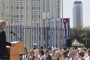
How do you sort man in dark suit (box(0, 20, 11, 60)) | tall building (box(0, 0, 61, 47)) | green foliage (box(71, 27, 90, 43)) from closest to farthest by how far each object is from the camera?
1. man in dark suit (box(0, 20, 11, 60))
2. tall building (box(0, 0, 61, 47))
3. green foliage (box(71, 27, 90, 43))

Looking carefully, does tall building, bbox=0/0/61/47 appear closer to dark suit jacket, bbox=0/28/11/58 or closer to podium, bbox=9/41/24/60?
dark suit jacket, bbox=0/28/11/58

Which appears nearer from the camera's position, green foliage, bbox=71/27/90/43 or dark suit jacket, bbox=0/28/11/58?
dark suit jacket, bbox=0/28/11/58

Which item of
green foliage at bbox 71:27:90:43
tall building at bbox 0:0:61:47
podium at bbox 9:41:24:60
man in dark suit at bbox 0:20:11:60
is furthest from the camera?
green foliage at bbox 71:27:90:43

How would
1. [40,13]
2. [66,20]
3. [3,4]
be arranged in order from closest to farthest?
[66,20] → [3,4] → [40,13]

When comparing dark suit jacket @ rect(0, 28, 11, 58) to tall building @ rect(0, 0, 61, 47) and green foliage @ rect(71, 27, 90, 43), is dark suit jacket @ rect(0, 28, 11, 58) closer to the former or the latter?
tall building @ rect(0, 0, 61, 47)

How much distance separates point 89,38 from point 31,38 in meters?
50.5

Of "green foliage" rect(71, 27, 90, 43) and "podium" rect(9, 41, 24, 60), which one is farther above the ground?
"podium" rect(9, 41, 24, 60)

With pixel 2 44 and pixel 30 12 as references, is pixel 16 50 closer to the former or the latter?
pixel 2 44

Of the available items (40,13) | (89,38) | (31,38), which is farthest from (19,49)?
(89,38)

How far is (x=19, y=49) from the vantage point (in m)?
9.91

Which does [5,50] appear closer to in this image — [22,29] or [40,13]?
[22,29]

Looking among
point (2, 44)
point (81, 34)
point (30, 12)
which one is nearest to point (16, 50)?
point (2, 44)

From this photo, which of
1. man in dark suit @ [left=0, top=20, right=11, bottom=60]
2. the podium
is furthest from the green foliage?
the podium

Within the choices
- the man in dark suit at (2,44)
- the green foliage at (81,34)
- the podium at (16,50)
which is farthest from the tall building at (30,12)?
the podium at (16,50)
